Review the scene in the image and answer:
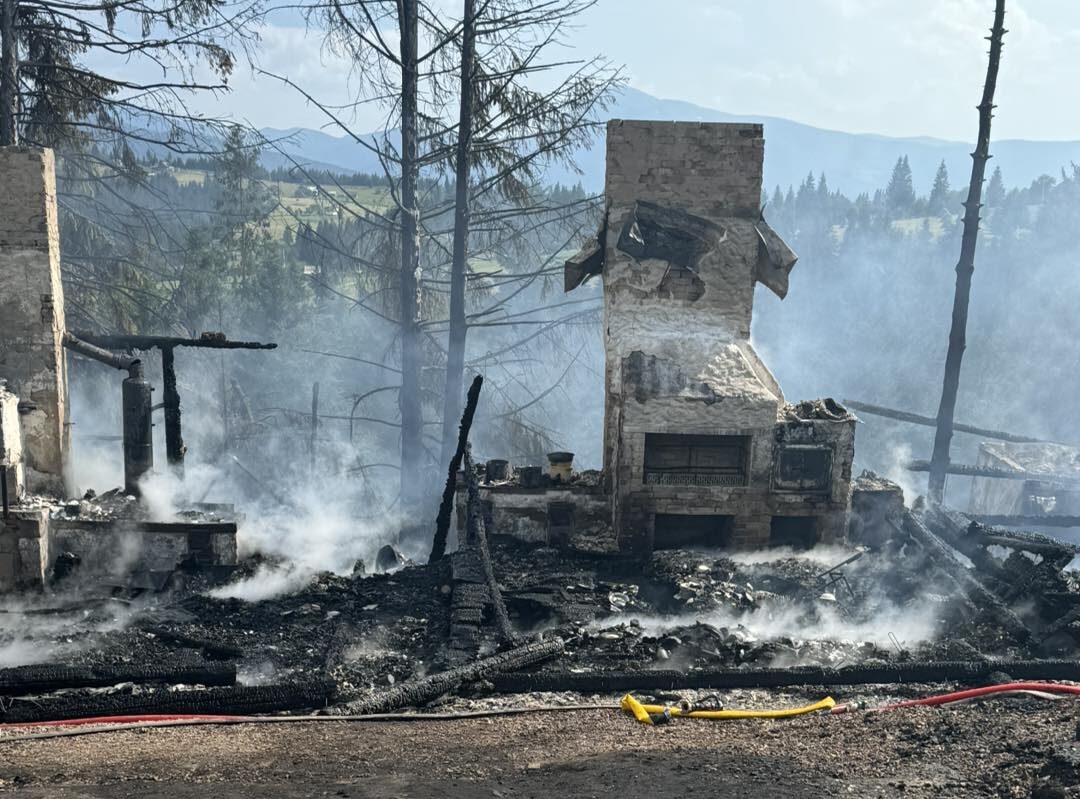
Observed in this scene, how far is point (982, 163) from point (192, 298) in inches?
954

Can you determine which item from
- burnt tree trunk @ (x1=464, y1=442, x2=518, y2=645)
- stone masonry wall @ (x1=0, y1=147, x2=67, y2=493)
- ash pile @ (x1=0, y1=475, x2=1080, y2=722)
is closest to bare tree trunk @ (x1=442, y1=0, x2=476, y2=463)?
burnt tree trunk @ (x1=464, y1=442, x2=518, y2=645)

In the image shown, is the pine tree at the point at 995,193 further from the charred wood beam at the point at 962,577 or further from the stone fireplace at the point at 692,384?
the charred wood beam at the point at 962,577

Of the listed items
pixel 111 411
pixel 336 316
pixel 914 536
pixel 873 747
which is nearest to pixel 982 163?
pixel 914 536

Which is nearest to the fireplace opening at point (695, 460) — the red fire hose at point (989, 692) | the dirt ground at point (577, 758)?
the red fire hose at point (989, 692)

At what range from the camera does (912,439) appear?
4666cm

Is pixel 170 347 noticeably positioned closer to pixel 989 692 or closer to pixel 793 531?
pixel 793 531

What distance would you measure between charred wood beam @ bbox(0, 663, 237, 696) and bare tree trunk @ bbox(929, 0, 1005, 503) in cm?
1732

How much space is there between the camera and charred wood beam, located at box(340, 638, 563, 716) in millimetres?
9383

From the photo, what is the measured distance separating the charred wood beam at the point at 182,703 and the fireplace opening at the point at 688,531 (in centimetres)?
706

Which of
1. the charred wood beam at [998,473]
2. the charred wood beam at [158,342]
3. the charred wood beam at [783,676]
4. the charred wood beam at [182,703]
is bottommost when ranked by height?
the charred wood beam at [998,473]

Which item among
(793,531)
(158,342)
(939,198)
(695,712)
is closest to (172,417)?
(158,342)

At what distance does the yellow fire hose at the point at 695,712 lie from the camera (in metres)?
9.09

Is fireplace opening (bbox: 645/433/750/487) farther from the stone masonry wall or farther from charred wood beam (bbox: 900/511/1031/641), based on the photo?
the stone masonry wall

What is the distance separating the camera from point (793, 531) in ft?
50.9
